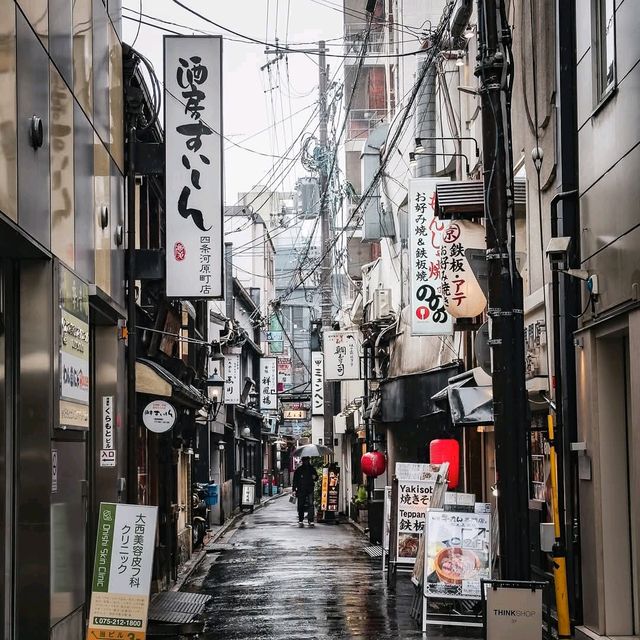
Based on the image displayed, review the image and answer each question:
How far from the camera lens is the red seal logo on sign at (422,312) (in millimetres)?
22984

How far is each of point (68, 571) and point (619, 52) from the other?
8.07 meters

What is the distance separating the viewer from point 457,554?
1538 cm

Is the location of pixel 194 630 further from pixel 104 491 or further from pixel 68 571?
pixel 68 571

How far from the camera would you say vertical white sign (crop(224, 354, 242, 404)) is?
1901 inches

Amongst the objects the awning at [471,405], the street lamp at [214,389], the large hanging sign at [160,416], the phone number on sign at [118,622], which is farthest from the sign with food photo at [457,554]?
the street lamp at [214,389]

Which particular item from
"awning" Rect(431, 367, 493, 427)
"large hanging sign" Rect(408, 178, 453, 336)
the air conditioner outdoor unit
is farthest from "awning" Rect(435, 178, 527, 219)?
the air conditioner outdoor unit

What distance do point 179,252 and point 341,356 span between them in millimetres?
23018

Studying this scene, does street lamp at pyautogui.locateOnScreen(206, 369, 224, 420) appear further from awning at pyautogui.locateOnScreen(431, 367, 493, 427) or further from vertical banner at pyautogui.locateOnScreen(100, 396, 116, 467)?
vertical banner at pyautogui.locateOnScreen(100, 396, 116, 467)

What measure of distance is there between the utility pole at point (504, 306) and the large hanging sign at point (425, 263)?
A: 10.8 meters

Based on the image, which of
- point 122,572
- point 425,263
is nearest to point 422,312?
point 425,263

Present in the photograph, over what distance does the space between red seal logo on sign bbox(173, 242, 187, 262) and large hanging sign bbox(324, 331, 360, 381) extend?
22792 mm

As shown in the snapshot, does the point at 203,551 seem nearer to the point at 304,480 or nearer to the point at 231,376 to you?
the point at 304,480

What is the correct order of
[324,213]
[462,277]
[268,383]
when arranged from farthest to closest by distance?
[268,383] → [324,213] → [462,277]

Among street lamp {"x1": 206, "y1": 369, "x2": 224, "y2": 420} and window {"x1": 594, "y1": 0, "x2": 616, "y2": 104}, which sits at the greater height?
window {"x1": 594, "y1": 0, "x2": 616, "y2": 104}
